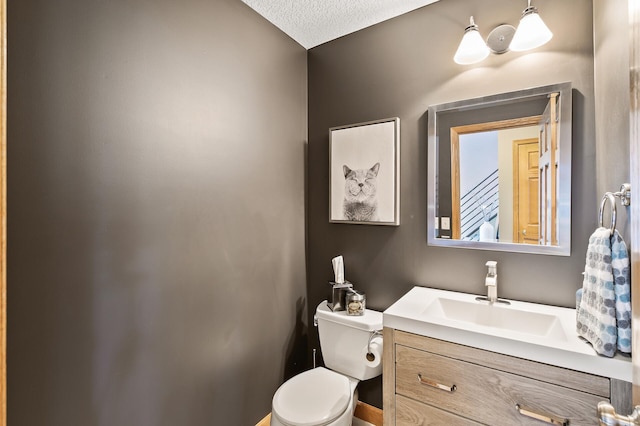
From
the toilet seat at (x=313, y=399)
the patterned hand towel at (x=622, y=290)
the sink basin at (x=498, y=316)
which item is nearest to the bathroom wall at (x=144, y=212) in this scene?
the toilet seat at (x=313, y=399)

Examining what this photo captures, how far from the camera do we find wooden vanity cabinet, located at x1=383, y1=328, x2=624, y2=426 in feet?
3.20

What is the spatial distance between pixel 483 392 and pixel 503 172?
3.18 feet

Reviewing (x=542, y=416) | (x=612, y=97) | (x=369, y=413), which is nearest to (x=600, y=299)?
(x=542, y=416)

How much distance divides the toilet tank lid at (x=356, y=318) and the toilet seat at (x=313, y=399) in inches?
11.4

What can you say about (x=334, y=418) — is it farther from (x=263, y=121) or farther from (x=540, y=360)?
(x=263, y=121)

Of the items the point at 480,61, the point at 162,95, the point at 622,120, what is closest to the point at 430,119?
the point at 480,61

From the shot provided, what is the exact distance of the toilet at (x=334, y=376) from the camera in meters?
1.37

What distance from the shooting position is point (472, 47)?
1.48 meters

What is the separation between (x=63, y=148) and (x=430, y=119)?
1.60 meters

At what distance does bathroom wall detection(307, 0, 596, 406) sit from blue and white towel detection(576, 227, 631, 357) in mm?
324

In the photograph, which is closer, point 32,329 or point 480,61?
point 32,329

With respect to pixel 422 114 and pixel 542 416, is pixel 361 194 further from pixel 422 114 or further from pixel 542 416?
pixel 542 416

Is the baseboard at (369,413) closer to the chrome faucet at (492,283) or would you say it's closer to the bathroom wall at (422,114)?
the bathroom wall at (422,114)

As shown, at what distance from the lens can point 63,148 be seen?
100 cm
